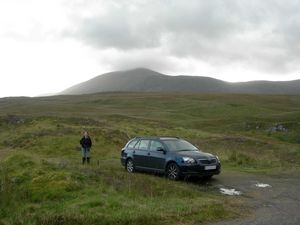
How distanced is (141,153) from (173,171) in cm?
255

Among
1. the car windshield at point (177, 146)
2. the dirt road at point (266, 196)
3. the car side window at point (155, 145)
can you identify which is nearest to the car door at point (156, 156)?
the car side window at point (155, 145)

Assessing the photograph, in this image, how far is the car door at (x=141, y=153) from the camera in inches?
848

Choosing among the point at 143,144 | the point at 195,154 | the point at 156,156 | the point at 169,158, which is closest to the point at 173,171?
the point at 169,158

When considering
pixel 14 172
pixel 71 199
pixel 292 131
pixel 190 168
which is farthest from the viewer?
pixel 292 131

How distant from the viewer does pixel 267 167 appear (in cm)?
2509

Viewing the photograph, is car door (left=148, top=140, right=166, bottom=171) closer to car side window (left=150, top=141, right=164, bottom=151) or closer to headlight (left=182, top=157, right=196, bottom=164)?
car side window (left=150, top=141, right=164, bottom=151)

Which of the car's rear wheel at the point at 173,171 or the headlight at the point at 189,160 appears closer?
the headlight at the point at 189,160

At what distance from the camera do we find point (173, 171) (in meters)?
19.6

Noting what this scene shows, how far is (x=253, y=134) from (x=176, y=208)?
42.6 meters

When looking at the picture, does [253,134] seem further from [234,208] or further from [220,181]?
[234,208]

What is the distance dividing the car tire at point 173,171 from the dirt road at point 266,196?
133 cm

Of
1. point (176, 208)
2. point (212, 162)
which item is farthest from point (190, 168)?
point (176, 208)

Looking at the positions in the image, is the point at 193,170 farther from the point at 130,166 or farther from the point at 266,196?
the point at 130,166

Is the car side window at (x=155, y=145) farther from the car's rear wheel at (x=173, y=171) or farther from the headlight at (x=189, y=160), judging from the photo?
the headlight at (x=189, y=160)
